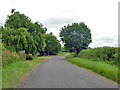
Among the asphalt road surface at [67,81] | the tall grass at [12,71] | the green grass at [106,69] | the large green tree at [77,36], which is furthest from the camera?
the large green tree at [77,36]

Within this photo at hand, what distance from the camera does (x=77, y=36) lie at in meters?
34.8

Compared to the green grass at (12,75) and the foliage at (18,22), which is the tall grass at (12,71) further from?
the foliage at (18,22)

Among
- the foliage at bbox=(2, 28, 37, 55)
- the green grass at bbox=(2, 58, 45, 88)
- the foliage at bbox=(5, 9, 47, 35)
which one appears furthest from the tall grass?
the foliage at bbox=(5, 9, 47, 35)

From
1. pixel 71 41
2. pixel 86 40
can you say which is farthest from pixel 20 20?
pixel 86 40

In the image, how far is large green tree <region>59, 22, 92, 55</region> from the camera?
34.7 metres

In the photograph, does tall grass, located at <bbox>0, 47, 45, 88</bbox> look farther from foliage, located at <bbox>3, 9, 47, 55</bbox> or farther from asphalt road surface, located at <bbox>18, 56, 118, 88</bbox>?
foliage, located at <bbox>3, 9, 47, 55</bbox>

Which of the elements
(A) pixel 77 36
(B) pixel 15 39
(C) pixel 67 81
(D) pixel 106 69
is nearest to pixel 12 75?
(C) pixel 67 81

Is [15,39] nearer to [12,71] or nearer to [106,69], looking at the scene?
[12,71]

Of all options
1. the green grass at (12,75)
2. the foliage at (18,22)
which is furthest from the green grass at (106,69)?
the foliage at (18,22)

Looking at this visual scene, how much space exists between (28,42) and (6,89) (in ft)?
59.6

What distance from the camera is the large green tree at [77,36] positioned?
34719 mm

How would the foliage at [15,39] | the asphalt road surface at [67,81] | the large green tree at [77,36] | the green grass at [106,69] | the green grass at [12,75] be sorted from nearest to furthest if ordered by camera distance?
the asphalt road surface at [67,81]
the green grass at [12,75]
the green grass at [106,69]
the foliage at [15,39]
the large green tree at [77,36]

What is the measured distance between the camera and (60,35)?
129 ft

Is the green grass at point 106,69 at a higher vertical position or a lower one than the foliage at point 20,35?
lower
